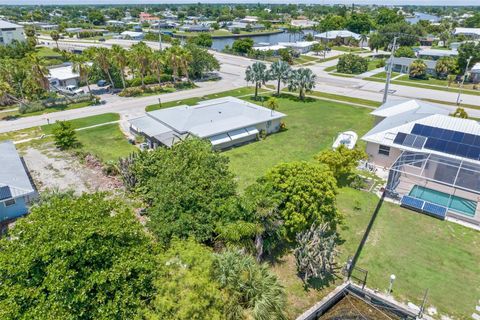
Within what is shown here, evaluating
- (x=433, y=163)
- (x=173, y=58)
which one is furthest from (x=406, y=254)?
(x=173, y=58)

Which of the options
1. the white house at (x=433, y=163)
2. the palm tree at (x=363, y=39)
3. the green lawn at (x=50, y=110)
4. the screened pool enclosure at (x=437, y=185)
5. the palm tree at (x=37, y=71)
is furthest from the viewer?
the palm tree at (x=363, y=39)

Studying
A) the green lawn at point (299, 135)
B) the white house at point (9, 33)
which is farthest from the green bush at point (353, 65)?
the white house at point (9, 33)

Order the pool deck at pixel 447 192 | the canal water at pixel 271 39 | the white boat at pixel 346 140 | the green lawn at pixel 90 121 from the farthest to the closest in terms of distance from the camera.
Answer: the canal water at pixel 271 39
the green lawn at pixel 90 121
the white boat at pixel 346 140
the pool deck at pixel 447 192

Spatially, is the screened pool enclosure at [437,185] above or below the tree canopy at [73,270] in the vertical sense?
below

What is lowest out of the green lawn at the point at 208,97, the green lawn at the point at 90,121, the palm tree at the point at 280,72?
the green lawn at the point at 90,121

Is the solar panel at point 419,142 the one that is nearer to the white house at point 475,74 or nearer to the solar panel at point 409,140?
the solar panel at point 409,140

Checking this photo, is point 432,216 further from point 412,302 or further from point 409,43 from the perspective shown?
point 409,43

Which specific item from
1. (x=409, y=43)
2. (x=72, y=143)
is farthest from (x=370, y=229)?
(x=409, y=43)
